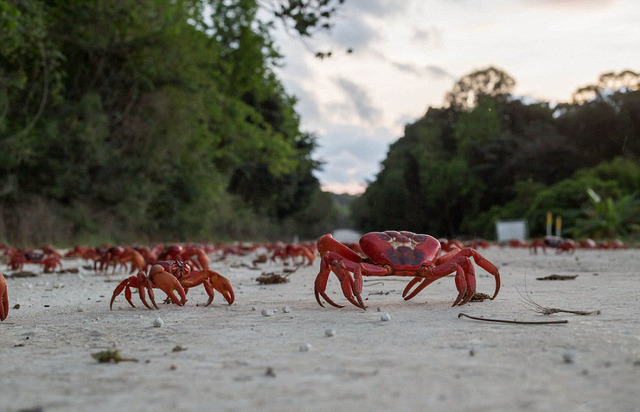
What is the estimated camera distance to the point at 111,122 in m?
24.7

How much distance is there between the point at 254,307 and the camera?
5250 mm

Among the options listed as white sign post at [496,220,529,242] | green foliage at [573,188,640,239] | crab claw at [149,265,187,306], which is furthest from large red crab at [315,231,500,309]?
white sign post at [496,220,529,242]

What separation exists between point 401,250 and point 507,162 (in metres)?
49.4

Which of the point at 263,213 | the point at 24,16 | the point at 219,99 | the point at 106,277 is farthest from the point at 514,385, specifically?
the point at 263,213

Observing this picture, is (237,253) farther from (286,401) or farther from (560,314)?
(286,401)

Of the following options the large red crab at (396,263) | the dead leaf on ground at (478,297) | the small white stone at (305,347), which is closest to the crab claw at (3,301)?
the large red crab at (396,263)

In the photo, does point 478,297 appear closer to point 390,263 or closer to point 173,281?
point 390,263

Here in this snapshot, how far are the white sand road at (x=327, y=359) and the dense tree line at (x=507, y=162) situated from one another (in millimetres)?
27530

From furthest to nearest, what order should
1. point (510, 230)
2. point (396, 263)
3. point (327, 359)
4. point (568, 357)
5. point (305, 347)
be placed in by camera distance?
point (510, 230) → point (396, 263) → point (305, 347) → point (327, 359) → point (568, 357)

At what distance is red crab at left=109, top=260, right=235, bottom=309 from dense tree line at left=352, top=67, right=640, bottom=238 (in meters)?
27.2

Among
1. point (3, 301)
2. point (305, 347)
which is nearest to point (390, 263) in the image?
point (305, 347)

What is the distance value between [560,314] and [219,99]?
29.0 meters

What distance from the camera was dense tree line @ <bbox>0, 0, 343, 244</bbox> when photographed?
20.5 meters

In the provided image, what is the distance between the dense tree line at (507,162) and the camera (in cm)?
3891
